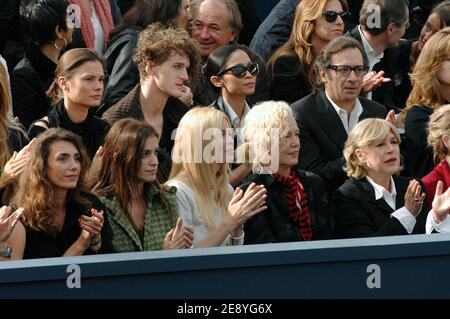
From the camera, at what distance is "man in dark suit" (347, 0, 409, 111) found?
413 inches

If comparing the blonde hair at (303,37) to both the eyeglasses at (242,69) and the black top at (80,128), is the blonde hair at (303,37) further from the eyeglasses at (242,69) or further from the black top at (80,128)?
the black top at (80,128)

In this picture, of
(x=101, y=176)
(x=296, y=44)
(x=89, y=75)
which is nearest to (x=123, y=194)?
(x=101, y=176)

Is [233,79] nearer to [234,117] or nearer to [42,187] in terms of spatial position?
[234,117]

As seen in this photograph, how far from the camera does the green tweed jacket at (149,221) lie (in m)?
8.05

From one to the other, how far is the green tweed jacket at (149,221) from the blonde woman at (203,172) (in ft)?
0.32

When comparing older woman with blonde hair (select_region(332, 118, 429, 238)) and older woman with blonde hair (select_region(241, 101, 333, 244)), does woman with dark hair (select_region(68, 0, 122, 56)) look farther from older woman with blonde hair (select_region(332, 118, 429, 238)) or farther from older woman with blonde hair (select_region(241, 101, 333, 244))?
older woman with blonde hair (select_region(332, 118, 429, 238))

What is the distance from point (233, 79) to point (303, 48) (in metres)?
0.87

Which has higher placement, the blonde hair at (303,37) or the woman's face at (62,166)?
the blonde hair at (303,37)

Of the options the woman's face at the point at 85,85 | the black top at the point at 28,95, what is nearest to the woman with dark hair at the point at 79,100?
the woman's face at the point at 85,85

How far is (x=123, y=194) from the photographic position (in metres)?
8.13

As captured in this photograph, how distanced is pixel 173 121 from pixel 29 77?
0.93 metres

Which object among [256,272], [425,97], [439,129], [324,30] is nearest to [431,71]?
[425,97]

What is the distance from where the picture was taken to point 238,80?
372 inches
